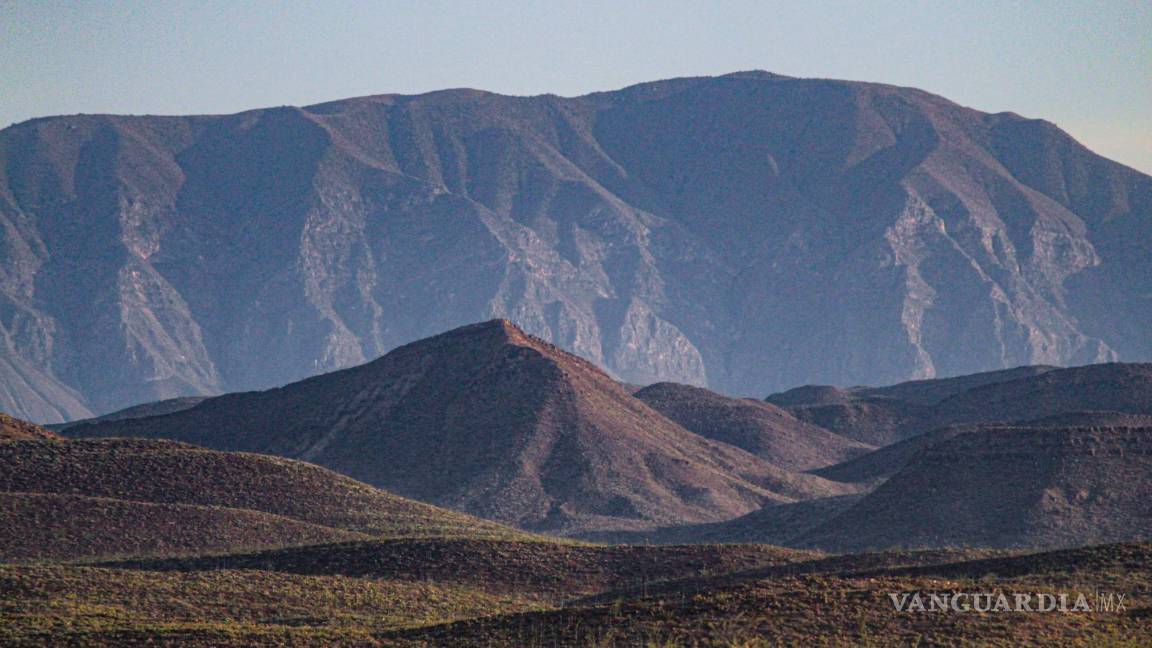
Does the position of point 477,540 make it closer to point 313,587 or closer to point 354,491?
point 313,587

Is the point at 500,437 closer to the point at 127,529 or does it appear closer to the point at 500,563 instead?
the point at 127,529

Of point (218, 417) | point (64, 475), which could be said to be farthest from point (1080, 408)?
point (64, 475)

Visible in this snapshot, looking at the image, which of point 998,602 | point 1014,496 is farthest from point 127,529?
point 1014,496

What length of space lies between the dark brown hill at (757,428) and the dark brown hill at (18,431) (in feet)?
215

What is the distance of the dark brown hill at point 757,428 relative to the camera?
147500 millimetres

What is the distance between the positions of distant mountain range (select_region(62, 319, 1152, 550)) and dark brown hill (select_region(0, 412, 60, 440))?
2342 cm

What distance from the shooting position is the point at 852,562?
59438mm

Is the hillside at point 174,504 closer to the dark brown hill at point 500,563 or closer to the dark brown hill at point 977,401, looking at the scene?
the dark brown hill at point 500,563

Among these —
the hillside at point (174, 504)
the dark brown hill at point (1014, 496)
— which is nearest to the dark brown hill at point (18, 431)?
the hillside at point (174, 504)

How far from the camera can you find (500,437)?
11550 cm

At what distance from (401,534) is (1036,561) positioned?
34.6 meters

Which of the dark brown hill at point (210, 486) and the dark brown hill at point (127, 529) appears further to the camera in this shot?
the dark brown hill at point (210, 486)

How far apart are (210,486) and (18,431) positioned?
1601 centimetres

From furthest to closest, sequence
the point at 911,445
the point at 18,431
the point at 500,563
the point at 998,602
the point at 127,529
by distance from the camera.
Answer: the point at 911,445 < the point at 18,431 < the point at 127,529 < the point at 500,563 < the point at 998,602
